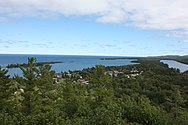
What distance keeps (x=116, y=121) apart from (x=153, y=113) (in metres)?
3.77

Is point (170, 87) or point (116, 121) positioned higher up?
point (116, 121)

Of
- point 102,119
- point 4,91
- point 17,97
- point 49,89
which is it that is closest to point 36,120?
point 102,119

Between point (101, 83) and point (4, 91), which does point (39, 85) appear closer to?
point (4, 91)

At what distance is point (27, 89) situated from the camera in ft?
97.3

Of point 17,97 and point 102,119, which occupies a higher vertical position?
point 102,119

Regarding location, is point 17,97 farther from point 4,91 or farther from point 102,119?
point 102,119

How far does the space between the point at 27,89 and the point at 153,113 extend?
17854mm

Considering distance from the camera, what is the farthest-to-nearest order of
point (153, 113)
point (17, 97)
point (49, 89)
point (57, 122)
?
1. point (49, 89)
2. point (17, 97)
3. point (153, 113)
4. point (57, 122)

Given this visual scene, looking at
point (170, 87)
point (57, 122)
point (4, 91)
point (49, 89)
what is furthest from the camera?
point (170, 87)

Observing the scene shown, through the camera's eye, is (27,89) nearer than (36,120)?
No

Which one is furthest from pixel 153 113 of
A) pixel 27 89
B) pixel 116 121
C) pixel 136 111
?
pixel 27 89

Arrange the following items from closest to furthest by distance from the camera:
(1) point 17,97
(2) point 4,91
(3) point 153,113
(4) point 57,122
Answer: (4) point 57,122 → (3) point 153,113 → (2) point 4,91 → (1) point 17,97

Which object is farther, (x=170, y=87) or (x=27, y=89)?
(x=170, y=87)

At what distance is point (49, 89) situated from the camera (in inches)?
1372
